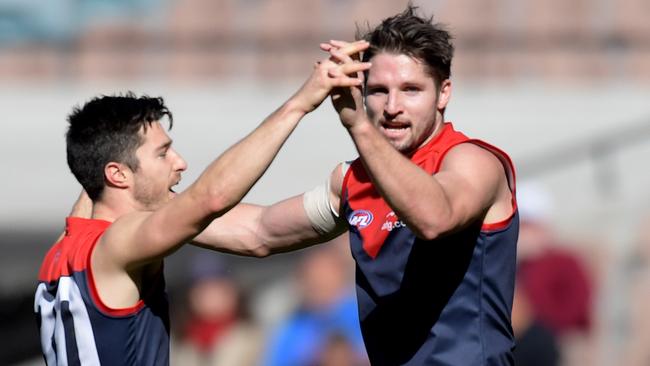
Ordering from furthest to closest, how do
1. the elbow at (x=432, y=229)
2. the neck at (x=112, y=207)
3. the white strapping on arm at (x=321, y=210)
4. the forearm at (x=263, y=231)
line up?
the forearm at (x=263, y=231)
the white strapping on arm at (x=321, y=210)
the neck at (x=112, y=207)
the elbow at (x=432, y=229)

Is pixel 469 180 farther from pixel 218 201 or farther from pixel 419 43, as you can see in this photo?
pixel 218 201

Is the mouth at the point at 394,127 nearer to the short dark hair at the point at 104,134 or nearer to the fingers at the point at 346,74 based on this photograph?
the fingers at the point at 346,74

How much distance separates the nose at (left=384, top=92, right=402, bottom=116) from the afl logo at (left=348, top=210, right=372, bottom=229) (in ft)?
1.39

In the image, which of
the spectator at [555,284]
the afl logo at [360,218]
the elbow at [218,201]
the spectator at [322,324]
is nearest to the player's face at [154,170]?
the elbow at [218,201]

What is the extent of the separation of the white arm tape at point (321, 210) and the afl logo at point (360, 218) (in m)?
0.27

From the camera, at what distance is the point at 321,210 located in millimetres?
5324

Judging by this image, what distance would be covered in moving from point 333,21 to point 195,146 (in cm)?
247

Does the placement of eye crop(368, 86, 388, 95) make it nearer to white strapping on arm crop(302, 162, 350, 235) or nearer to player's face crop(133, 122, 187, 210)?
white strapping on arm crop(302, 162, 350, 235)

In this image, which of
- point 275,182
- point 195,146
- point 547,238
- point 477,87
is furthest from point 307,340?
point 477,87

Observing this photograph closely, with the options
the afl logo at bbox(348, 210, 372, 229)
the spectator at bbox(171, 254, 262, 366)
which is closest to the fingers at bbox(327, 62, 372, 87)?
the afl logo at bbox(348, 210, 372, 229)

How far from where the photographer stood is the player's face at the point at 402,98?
4777 mm

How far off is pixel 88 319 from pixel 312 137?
27.1 feet

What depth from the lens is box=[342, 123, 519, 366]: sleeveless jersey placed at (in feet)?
15.6

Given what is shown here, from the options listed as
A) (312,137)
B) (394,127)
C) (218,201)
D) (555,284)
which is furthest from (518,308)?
(312,137)
